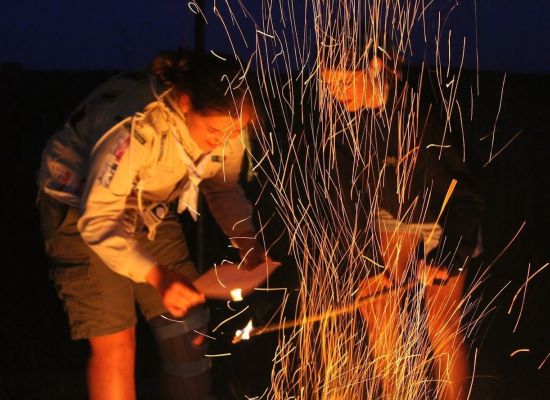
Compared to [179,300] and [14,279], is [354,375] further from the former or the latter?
[14,279]

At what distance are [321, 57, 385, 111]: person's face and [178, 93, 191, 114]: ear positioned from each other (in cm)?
57

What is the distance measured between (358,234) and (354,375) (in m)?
0.63

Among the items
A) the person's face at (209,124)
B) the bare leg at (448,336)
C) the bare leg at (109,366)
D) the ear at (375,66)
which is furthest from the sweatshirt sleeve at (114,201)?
the bare leg at (448,336)

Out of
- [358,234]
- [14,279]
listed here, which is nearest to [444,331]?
[358,234]

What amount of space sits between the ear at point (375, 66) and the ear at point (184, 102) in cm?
70

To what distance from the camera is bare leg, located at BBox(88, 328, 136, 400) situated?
11.6 feet

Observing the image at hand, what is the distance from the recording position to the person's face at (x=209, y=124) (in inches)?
128

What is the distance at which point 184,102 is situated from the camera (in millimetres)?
3318

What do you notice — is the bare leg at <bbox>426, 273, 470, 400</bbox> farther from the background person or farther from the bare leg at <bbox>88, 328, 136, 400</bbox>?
the bare leg at <bbox>88, 328, 136, 400</bbox>

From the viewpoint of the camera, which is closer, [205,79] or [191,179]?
[205,79]

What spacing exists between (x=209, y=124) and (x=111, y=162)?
14.4 inches

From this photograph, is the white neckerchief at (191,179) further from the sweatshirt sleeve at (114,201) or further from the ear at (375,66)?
the ear at (375,66)

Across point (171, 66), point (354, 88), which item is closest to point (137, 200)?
point (171, 66)

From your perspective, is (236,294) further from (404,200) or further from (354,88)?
(354,88)
